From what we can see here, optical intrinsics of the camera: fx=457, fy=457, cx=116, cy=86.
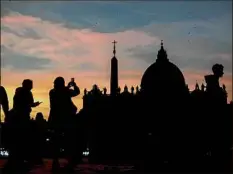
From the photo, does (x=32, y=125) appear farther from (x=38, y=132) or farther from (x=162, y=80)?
(x=162, y=80)

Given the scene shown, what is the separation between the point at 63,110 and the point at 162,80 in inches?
2072

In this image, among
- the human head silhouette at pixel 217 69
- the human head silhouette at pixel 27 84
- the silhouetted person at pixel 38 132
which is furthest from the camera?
the human head silhouette at pixel 217 69

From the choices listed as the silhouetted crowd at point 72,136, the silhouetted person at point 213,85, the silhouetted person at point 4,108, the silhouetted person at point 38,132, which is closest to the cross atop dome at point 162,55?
the silhouetted crowd at point 72,136

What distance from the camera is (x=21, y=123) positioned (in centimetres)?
799

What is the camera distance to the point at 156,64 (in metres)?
66.0

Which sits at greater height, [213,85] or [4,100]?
[213,85]

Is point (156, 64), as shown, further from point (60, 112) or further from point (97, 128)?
point (60, 112)

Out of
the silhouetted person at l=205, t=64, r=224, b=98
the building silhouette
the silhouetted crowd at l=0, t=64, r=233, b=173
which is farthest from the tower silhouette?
the silhouetted person at l=205, t=64, r=224, b=98

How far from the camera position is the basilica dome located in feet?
195

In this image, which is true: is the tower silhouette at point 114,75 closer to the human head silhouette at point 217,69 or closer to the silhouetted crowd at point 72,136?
the silhouetted crowd at point 72,136

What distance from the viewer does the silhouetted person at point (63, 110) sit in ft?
28.8

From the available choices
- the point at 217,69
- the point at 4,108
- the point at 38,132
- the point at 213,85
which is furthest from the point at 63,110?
the point at 213,85

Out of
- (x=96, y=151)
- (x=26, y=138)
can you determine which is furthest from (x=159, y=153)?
(x=96, y=151)

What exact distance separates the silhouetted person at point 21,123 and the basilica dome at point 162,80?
49.5m
